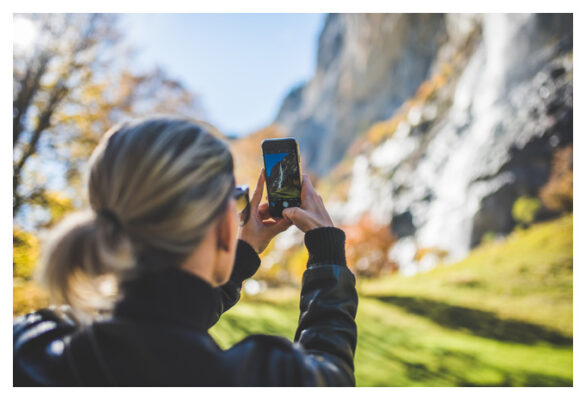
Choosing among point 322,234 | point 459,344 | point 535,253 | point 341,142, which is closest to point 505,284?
point 535,253

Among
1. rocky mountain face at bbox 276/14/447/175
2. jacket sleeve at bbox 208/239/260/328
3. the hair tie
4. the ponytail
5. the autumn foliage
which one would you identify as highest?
rocky mountain face at bbox 276/14/447/175

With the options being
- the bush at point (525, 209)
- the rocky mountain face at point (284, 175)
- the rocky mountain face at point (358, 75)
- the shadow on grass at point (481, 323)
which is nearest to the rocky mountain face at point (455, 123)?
the rocky mountain face at point (358, 75)

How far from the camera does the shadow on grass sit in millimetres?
6426

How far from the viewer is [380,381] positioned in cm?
469

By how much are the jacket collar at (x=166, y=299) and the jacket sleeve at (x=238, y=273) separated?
1.32 ft

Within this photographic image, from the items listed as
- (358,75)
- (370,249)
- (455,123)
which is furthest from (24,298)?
(358,75)

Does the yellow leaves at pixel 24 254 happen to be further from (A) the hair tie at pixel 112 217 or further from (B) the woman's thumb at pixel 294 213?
(A) the hair tie at pixel 112 217

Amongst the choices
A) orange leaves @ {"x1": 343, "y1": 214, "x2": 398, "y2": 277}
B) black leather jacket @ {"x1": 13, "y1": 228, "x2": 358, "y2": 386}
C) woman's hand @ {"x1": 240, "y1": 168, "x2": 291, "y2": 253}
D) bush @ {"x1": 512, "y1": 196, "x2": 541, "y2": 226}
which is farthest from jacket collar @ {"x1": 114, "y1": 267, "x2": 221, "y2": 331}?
bush @ {"x1": 512, "y1": 196, "x2": 541, "y2": 226}

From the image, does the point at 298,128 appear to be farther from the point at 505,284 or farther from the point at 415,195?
the point at 505,284

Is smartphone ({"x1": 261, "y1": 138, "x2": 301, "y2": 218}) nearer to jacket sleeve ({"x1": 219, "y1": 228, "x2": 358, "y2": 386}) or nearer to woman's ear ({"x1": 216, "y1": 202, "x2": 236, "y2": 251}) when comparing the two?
jacket sleeve ({"x1": 219, "y1": 228, "x2": 358, "y2": 386})

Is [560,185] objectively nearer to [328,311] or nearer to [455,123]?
[455,123]

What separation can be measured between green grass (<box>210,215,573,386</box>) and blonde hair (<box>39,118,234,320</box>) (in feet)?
15.0
